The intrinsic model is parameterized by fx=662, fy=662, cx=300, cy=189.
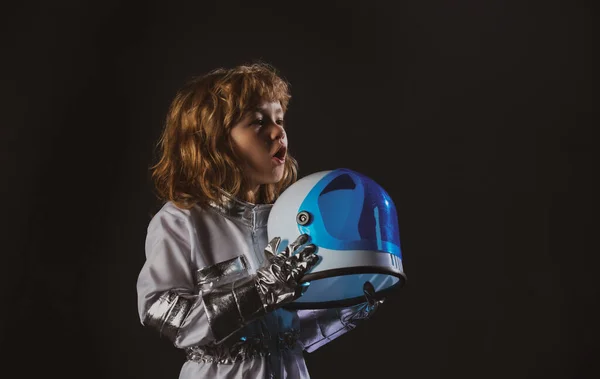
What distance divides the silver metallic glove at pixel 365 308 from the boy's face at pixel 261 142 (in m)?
0.37

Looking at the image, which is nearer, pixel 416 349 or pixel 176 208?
pixel 176 208

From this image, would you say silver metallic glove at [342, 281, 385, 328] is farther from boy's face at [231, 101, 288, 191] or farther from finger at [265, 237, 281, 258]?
boy's face at [231, 101, 288, 191]

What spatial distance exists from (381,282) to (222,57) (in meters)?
1.34

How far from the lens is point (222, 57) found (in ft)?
8.64

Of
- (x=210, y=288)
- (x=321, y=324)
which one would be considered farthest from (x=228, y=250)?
(x=321, y=324)

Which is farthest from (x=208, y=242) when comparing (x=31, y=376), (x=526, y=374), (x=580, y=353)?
(x=580, y=353)

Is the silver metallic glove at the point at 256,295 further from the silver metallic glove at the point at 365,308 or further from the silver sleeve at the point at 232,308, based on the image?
the silver metallic glove at the point at 365,308

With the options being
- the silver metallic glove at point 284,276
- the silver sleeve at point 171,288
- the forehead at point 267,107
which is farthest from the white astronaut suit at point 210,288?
the forehead at point 267,107

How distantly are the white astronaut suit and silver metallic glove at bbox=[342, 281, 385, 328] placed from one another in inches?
5.6

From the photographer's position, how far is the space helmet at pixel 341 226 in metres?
1.39

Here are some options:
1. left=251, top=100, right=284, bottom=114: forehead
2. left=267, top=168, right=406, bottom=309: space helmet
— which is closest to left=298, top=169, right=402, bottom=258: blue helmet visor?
left=267, top=168, right=406, bottom=309: space helmet

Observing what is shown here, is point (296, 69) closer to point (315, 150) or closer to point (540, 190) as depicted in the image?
point (315, 150)

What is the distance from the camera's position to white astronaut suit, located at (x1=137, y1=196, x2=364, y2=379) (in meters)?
1.38

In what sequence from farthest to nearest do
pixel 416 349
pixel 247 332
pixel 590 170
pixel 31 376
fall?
pixel 590 170, pixel 416 349, pixel 31 376, pixel 247 332
